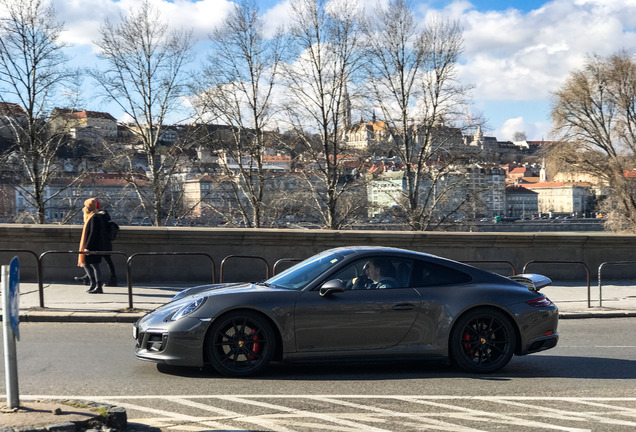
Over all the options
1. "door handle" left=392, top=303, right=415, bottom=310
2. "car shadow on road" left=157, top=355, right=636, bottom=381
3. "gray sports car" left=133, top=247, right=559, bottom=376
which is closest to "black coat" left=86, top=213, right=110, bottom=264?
"gray sports car" left=133, top=247, right=559, bottom=376

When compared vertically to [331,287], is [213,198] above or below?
above

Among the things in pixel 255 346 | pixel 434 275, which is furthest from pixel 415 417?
pixel 434 275

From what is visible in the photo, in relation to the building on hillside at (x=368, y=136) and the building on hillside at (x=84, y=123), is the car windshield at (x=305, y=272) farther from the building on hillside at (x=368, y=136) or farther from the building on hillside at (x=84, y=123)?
the building on hillside at (x=368, y=136)

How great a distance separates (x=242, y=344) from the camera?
7289mm

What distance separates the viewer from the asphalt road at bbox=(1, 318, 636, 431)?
5824 mm

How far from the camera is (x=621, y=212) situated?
5281cm

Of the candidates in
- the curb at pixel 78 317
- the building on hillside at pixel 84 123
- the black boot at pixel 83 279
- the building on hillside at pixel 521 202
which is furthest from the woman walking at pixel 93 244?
the building on hillside at pixel 521 202

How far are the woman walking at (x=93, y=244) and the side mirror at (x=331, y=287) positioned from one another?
7245 millimetres

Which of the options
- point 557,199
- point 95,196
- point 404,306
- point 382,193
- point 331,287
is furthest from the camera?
point 557,199

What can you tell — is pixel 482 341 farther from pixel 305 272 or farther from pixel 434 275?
pixel 305 272

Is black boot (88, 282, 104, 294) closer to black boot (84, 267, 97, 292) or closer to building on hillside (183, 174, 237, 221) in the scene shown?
black boot (84, 267, 97, 292)

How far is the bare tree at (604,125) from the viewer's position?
52.6 metres

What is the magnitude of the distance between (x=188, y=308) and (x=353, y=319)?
1.68 meters

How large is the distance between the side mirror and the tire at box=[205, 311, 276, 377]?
2.14 ft
